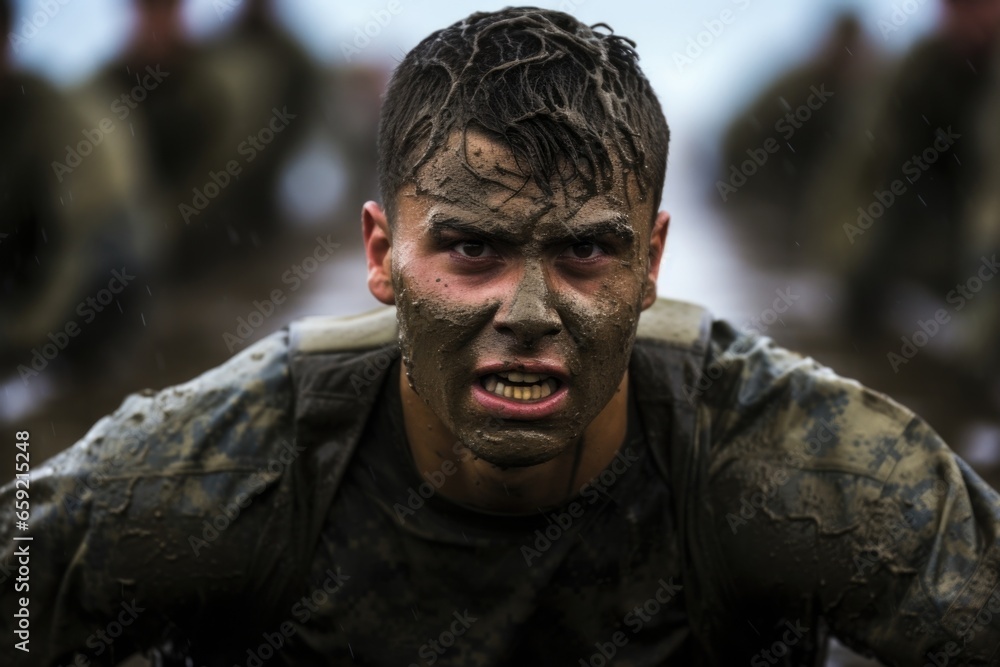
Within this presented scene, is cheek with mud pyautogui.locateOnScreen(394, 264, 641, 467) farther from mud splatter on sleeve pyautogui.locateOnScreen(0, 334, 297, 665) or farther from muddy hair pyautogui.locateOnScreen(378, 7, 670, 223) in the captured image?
mud splatter on sleeve pyautogui.locateOnScreen(0, 334, 297, 665)

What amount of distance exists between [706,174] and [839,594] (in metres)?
12.1

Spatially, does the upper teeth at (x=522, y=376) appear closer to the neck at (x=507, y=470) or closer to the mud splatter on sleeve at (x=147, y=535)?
the neck at (x=507, y=470)

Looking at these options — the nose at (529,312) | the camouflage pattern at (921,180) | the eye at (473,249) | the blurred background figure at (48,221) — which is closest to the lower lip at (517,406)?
the nose at (529,312)

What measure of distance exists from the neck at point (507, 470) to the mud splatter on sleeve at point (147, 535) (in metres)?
0.31

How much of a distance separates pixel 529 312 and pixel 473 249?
20 cm

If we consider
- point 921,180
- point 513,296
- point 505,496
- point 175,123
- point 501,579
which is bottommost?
point 175,123

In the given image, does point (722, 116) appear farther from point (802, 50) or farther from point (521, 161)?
point (521, 161)

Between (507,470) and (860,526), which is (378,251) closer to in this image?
(507,470)

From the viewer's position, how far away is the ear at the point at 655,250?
3201 mm

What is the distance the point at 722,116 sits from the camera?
14039 mm

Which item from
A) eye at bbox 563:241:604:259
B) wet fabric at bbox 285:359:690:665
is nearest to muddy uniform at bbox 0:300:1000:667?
wet fabric at bbox 285:359:690:665

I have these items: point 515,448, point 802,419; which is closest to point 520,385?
point 515,448

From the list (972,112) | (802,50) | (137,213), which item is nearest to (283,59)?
(137,213)

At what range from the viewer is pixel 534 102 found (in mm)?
2941
